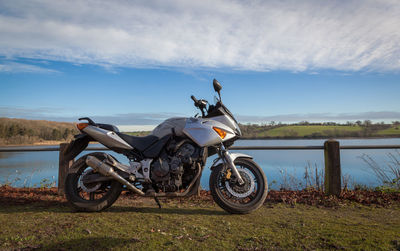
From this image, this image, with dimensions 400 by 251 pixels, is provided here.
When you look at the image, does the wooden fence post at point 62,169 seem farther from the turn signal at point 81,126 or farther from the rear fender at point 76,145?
the turn signal at point 81,126

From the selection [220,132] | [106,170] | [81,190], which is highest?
[220,132]

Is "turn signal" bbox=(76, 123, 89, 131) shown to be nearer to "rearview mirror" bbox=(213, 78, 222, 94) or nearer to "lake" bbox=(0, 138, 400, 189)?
"lake" bbox=(0, 138, 400, 189)

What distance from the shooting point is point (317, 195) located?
17.1 ft

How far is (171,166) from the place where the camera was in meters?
3.90

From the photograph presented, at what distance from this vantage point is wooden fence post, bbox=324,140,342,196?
202 inches

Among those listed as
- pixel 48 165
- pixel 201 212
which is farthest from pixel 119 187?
pixel 48 165

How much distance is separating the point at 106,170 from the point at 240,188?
1909 mm

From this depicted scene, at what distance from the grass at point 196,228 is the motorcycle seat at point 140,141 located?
0.96 meters

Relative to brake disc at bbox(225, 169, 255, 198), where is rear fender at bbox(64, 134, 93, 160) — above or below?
above

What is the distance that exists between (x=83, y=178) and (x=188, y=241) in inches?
79.3

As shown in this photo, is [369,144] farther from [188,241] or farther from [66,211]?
[66,211]

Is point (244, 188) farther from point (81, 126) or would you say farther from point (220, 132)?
point (81, 126)

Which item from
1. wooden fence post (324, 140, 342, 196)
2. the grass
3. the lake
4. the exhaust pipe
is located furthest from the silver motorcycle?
wooden fence post (324, 140, 342, 196)

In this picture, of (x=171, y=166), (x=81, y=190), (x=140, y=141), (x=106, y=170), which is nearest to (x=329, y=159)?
(x=171, y=166)
